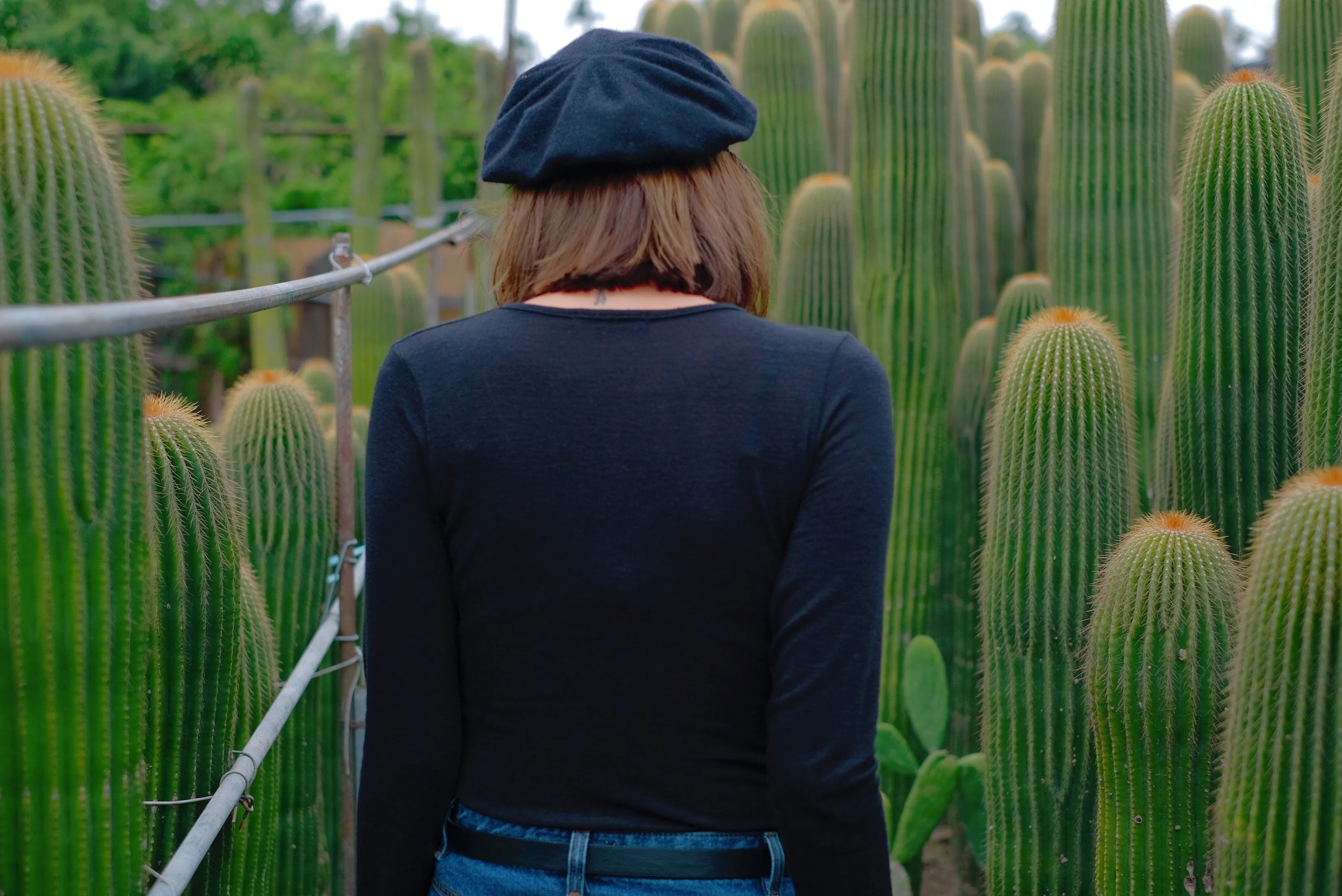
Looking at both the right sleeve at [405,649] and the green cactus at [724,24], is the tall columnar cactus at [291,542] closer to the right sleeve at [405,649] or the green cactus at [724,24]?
the right sleeve at [405,649]

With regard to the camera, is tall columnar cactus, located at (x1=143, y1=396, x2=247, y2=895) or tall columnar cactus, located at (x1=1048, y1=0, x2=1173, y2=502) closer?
tall columnar cactus, located at (x1=143, y1=396, x2=247, y2=895)

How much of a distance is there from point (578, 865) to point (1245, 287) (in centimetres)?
240

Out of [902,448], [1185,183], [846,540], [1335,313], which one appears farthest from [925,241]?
[846,540]

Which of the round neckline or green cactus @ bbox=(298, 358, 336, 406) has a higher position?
the round neckline

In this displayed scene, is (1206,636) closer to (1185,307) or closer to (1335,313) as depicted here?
(1335,313)

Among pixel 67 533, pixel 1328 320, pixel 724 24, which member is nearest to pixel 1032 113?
pixel 724 24

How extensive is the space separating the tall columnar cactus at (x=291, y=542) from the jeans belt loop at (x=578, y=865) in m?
1.76

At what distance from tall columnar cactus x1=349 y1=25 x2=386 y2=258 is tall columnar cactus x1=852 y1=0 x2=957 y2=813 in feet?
20.8

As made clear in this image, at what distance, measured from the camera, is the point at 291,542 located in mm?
2941

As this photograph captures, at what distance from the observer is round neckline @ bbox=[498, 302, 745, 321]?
127 cm

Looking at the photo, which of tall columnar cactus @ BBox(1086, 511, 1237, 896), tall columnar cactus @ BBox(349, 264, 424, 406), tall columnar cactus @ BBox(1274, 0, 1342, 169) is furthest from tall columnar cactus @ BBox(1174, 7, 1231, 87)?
tall columnar cactus @ BBox(1086, 511, 1237, 896)

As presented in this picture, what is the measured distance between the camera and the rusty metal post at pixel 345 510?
252cm

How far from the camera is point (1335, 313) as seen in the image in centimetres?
240

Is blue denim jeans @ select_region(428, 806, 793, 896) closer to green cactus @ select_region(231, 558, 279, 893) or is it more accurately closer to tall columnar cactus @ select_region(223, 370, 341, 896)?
green cactus @ select_region(231, 558, 279, 893)
